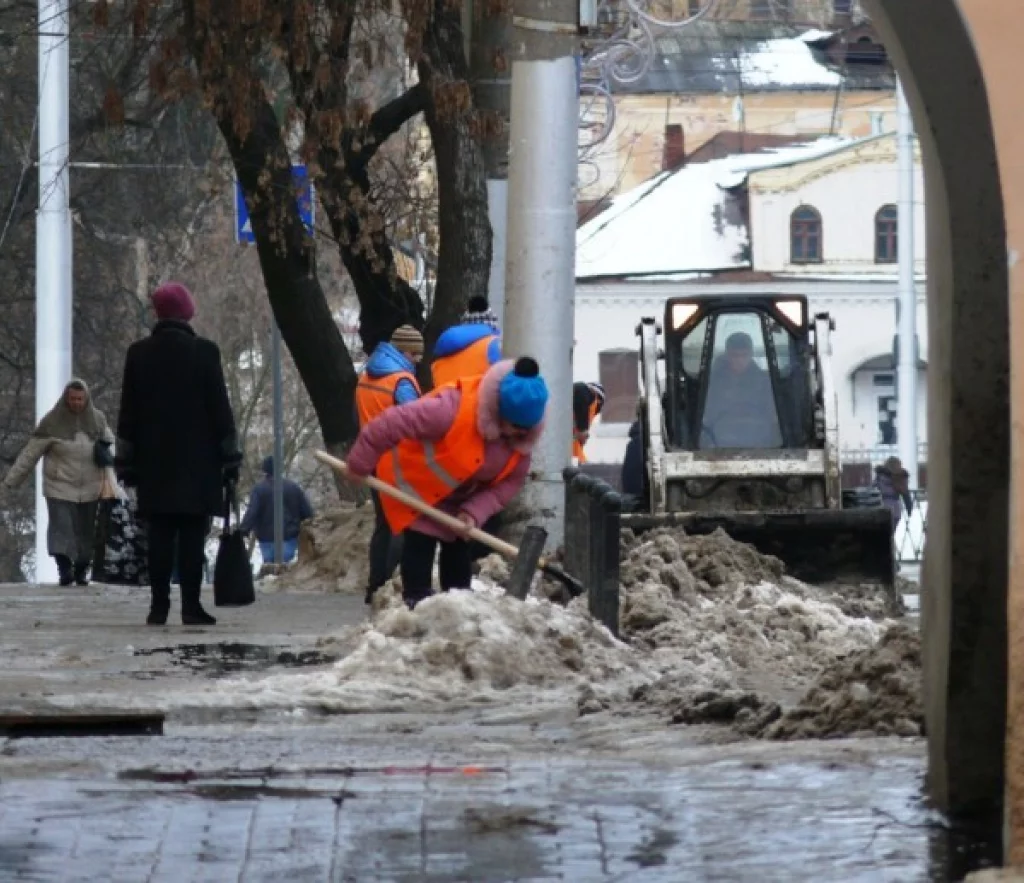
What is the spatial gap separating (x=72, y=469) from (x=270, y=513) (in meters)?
8.27

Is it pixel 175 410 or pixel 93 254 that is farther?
pixel 93 254

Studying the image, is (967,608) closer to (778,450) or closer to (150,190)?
(778,450)

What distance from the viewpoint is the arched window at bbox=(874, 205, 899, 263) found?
2643 inches

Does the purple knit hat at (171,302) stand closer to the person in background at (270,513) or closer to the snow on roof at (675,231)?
the person in background at (270,513)

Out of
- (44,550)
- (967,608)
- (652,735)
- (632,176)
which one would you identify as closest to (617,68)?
(44,550)

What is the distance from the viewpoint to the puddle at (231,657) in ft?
36.1

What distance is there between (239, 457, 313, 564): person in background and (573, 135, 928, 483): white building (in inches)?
1459

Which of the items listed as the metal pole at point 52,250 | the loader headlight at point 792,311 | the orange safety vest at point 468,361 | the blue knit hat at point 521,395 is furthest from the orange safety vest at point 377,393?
the metal pole at point 52,250

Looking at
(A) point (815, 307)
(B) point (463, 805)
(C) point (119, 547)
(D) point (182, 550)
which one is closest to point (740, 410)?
(C) point (119, 547)

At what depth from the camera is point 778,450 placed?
1838 cm

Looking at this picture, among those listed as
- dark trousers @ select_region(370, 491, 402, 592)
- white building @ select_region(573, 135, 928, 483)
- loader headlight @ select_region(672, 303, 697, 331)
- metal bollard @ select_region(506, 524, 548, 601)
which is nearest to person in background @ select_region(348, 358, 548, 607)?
metal bollard @ select_region(506, 524, 548, 601)

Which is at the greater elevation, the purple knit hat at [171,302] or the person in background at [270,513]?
the purple knit hat at [171,302]

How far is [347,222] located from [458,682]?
8973 millimetres

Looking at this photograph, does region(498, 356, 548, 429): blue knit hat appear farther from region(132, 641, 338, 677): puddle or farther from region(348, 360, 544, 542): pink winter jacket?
region(132, 641, 338, 677): puddle
